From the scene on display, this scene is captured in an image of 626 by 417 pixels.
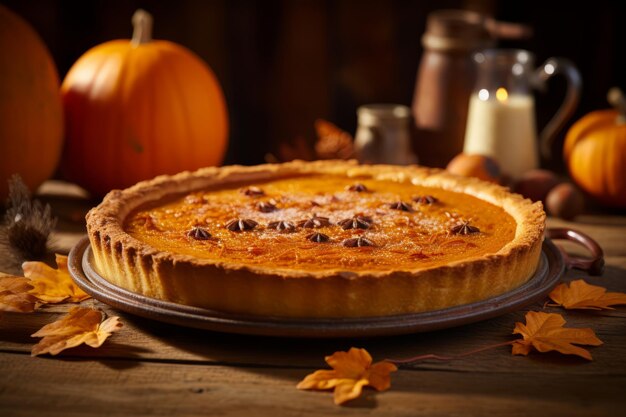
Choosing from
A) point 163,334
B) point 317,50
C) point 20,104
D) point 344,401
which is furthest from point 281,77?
point 344,401

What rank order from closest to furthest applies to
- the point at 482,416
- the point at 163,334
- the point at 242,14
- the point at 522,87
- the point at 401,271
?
the point at 482,416, the point at 401,271, the point at 163,334, the point at 522,87, the point at 242,14

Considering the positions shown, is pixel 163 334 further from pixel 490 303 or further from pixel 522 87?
pixel 522 87

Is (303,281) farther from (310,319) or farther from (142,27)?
(142,27)

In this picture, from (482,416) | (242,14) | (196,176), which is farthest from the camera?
(242,14)

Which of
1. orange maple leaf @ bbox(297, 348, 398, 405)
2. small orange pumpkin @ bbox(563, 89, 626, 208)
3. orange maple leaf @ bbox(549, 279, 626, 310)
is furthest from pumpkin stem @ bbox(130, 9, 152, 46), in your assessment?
orange maple leaf @ bbox(297, 348, 398, 405)

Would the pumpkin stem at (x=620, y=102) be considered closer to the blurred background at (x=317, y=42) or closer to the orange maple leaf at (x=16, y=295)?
the blurred background at (x=317, y=42)

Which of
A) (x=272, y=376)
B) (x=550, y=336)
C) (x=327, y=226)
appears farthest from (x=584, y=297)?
(x=272, y=376)

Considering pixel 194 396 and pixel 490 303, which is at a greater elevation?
pixel 490 303

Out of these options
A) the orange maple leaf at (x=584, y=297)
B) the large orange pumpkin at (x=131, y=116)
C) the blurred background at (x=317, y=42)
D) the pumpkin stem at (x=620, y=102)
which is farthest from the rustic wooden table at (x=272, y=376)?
the blurred background at (x=317, y=42)
